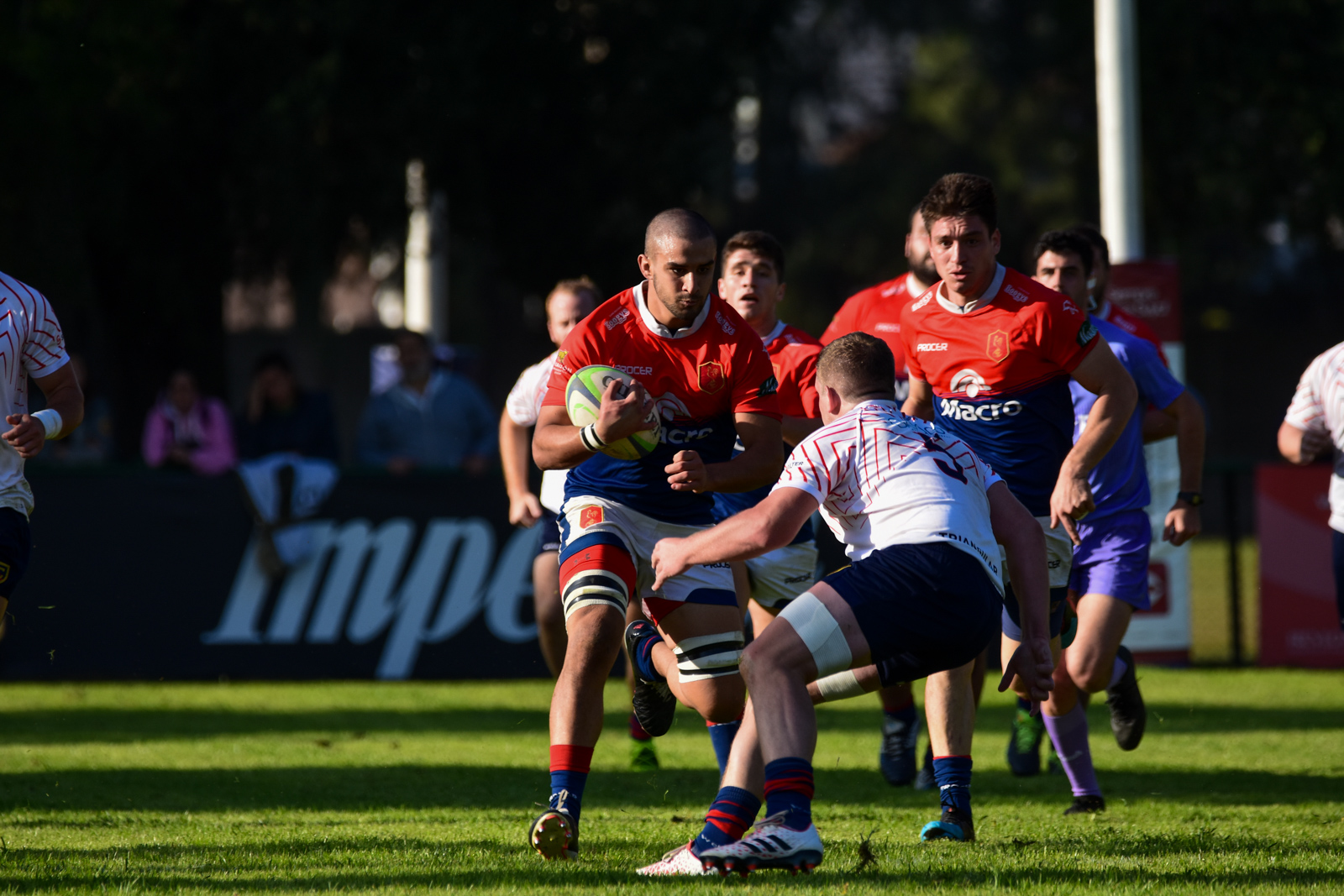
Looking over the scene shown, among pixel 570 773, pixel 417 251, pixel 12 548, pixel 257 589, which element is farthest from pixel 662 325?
pixel 417 251

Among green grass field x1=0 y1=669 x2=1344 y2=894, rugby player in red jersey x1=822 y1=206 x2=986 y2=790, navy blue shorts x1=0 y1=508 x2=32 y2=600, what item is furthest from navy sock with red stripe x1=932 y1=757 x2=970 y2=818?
navy blue shorts x1=0 y1=508 x2=32 y2=600

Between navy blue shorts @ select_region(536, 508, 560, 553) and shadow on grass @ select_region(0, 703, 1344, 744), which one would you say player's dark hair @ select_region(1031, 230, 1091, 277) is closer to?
navy blue shorts @ select_region(536, 508, 560, 553)

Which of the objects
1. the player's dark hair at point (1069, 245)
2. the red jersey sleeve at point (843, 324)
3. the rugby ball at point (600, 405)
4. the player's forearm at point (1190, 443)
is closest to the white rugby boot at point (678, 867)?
the rugby ball at point (600, 405)

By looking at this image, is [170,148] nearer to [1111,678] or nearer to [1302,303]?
[1111,678]

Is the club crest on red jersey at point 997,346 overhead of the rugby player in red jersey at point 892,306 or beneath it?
beneath

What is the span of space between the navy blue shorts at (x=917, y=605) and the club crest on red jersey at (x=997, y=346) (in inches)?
64.4

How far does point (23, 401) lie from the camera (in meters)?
6.10

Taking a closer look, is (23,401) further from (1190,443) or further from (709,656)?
(1190,443)

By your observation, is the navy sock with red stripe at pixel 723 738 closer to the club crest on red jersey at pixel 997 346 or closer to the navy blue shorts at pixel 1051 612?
the navy blue shorts at pixel 1051 612

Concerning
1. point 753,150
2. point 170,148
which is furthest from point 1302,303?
point 170,148

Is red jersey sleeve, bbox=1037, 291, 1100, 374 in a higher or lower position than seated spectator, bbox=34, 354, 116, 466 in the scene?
higher

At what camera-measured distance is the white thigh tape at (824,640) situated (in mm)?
4883

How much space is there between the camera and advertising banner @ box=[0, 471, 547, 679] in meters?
11.7

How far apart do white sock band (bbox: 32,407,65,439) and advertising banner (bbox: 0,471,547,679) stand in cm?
593
